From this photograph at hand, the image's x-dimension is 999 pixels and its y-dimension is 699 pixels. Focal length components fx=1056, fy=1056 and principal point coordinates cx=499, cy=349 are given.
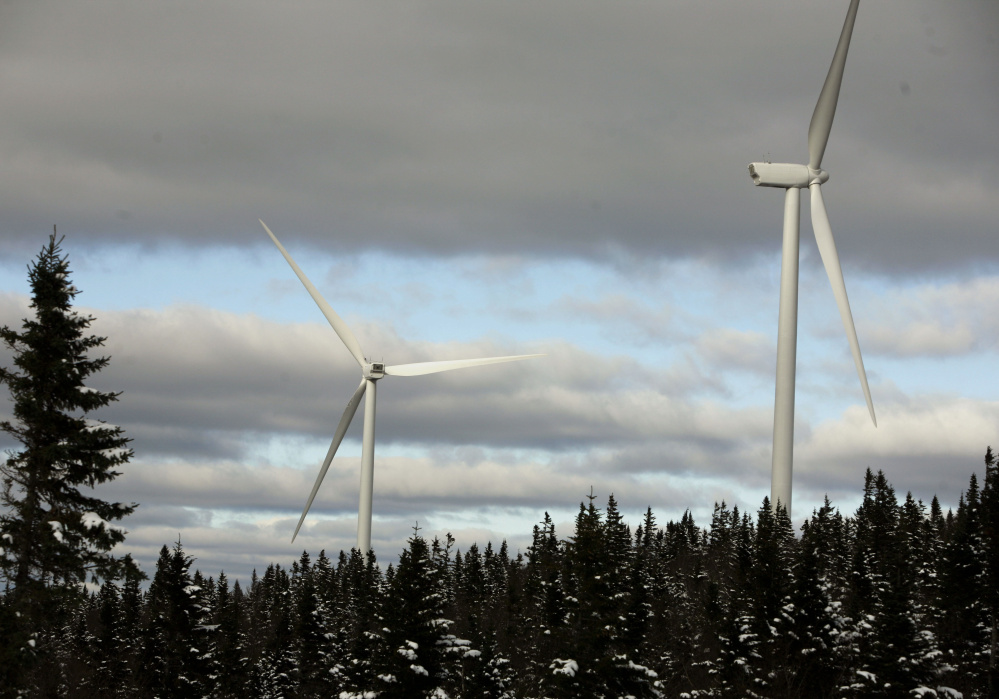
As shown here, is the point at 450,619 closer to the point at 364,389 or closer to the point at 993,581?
the point at 993,581

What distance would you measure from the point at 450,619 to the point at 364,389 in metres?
61.5

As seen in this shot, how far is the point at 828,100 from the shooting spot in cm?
9306

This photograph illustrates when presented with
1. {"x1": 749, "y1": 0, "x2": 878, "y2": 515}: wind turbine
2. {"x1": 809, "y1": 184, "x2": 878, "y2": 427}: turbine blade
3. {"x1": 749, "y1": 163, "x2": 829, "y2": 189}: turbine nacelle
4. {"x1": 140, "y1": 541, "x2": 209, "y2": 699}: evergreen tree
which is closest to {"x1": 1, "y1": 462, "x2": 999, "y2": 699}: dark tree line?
{"x1": 140, "y1": 541, "x2": 209, "y2": 699}: evergreen tree

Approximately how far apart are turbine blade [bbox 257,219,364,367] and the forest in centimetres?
2198

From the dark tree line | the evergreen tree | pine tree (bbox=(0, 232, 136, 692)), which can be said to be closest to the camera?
pine tree (bbox=(0, 232, 136, 692))

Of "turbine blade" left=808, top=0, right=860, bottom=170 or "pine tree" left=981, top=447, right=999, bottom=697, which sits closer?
"pine tree" left=981, top=447, right=999, bottom=697

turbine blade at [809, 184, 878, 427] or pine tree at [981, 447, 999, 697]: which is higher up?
turbine blade at [809, 184, 878, 427]

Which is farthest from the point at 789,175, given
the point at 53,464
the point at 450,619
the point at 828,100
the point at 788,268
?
the point at 53,464

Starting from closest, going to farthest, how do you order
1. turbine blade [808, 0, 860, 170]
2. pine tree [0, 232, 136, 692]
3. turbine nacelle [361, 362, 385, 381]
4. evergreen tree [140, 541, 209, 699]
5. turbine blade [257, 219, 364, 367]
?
pine tree [0, 232, 136, 692] → evergreen tree [140, 541, 209, 699] → turbine blade [808, 0, 860, 170] → turbine blade [257, 219, 364, 367] → turbine nacelle [361, 362, 385, 381]

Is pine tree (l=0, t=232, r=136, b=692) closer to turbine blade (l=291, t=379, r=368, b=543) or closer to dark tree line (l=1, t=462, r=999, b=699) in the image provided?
dark tree line (l=1, t=462, r=999, b=699)

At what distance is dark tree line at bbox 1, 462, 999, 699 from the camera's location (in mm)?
44219

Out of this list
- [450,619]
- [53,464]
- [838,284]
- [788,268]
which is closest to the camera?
[53,464]

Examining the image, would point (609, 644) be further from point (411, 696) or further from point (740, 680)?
point (740, 680)

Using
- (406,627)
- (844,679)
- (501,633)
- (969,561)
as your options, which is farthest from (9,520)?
(501,633)
